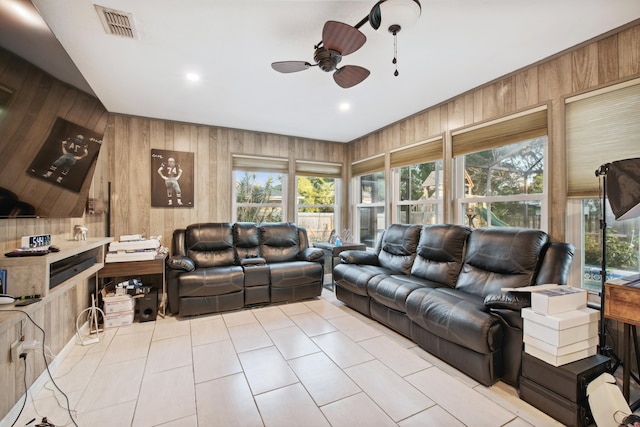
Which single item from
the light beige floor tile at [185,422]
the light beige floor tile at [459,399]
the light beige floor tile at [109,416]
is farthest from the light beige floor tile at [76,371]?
the light beige floor tile at [459,399]

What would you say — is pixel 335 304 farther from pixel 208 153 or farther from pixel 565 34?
pixel 565 34

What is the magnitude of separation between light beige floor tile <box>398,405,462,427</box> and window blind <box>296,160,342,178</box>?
156 inches

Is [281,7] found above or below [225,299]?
above

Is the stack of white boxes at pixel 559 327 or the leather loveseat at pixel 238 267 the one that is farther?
the leather loveseat at pixel 238 267

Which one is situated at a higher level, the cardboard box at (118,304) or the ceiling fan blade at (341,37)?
the ceiling fan blade at (341,37)

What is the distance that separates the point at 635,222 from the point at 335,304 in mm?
2951

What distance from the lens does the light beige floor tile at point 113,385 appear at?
6.02ft

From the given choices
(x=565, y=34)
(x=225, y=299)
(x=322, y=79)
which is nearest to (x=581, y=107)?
(x=565, y=34)

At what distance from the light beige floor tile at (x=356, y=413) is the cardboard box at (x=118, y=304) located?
251 cm

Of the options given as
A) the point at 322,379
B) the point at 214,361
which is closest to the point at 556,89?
the point at 322,379

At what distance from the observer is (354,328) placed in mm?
2949

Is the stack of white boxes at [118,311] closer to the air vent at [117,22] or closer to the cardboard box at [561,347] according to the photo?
the air vent at [117,22]

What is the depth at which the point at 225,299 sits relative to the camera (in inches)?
133

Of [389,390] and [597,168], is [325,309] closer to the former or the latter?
[389,390]
